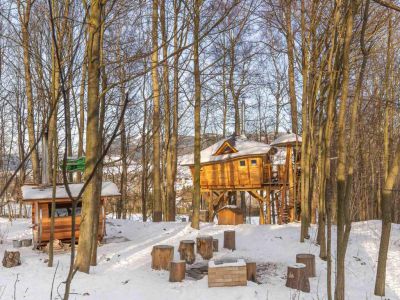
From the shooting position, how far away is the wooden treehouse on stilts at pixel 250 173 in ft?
51.7

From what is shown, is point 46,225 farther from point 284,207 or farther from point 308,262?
point 284,207

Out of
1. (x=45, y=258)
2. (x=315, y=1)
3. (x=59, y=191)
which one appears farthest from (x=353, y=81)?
(x=45, y=258)

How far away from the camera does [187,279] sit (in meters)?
8.24

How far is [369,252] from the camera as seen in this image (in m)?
10.7

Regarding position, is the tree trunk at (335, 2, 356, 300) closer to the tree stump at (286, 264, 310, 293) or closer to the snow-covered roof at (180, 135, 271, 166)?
the tree stump at (286, 264, 310, 293)

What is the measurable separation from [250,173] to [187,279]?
1004 centimetres

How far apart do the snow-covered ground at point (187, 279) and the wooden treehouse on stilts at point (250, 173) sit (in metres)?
2.77

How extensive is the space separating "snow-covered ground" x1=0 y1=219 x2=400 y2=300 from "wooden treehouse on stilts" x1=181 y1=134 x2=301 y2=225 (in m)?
2.77

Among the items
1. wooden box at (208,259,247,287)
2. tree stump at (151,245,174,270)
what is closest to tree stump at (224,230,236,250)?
tree stump at (151,245,174,270)

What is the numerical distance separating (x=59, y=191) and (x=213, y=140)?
67.4 feet

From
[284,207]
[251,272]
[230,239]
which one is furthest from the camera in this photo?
[284,207]

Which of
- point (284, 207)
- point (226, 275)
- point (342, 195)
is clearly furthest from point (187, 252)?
point (284, 207)

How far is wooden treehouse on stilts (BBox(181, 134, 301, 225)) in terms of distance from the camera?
15.8m

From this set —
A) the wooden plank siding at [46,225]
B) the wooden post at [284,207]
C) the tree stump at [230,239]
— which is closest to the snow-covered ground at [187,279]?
the tree stump at [230,239]
